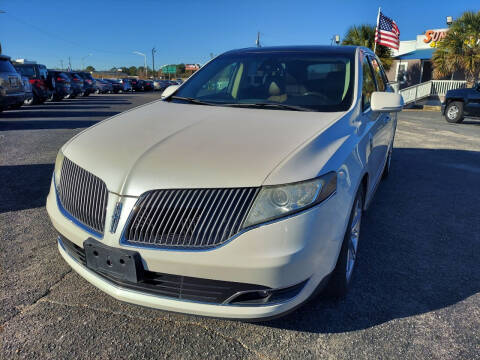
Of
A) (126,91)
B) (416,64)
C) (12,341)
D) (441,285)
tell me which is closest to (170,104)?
(12,341)

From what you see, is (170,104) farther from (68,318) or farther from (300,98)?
(68,318)

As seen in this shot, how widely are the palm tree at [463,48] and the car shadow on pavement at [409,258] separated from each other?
17.1m

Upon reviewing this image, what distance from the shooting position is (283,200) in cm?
174

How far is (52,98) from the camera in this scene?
18656 millimetres

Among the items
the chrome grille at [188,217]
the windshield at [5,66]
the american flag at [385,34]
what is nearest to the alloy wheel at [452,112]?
the american flag at [385,34]

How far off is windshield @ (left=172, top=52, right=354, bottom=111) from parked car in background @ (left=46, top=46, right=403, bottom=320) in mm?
552

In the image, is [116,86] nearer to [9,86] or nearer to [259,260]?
[9,86]

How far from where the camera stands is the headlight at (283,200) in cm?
171

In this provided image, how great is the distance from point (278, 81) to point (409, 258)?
5.93 feet

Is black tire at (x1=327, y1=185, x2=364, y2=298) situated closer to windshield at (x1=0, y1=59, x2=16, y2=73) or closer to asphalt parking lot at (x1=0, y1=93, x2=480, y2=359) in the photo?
asphalt parking lot at (x1=0, y1=93, x2=480, y2=359)

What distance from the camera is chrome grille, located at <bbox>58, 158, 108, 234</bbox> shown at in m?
1.89

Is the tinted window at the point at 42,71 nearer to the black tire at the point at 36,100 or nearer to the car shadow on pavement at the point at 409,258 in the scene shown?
the black tire at the point at 36,100

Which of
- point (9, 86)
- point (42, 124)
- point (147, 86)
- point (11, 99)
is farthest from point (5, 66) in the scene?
point (147, 86)

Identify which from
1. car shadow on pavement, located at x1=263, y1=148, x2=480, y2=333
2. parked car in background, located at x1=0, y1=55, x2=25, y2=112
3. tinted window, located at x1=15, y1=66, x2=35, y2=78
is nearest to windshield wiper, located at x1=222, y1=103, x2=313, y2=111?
car shadow on pavement, located at x1=263, y1=148, x2=480, y2=333
